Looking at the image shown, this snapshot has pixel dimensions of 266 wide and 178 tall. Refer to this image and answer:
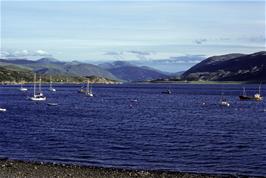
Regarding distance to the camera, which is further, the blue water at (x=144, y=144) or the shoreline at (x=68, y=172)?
the blue water at (x=144, y=144)

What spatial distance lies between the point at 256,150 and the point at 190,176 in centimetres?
2040

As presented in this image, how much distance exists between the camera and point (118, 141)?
66688mm

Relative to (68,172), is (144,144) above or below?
below

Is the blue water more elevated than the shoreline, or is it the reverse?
the shoreline

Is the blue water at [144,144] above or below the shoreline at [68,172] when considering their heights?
below

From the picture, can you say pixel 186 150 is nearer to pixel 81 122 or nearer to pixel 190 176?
pixel 190 176

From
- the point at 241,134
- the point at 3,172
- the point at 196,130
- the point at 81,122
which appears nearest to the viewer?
the point at 3,172

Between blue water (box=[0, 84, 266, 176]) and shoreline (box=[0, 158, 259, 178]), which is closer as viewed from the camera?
shoreline (box=[0, 158, 259, 178])

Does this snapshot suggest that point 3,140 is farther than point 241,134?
No

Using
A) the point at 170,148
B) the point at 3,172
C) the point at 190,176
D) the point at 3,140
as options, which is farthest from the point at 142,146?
the point at 3,172

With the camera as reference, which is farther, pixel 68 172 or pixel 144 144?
pixel 144 144

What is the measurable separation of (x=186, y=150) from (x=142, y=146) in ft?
17.8

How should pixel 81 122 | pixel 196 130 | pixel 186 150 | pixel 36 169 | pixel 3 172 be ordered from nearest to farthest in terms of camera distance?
1. pixel 3 172
2. pixel 36 169
3. pixel 186 150
4. pixel 196 130
5. pixel 81 122

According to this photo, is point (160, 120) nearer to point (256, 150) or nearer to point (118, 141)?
point (118, 141)
